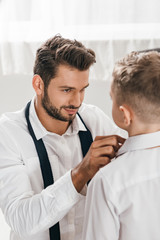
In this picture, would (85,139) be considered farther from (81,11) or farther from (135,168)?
(81,11)

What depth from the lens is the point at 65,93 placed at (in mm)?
1333

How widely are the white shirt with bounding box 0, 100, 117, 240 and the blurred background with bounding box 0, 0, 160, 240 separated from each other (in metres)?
0.63

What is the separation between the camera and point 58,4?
208cm

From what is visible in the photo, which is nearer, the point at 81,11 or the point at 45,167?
the point at 45,167

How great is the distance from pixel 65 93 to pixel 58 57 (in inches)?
5.7

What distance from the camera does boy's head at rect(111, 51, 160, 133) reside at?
85cm

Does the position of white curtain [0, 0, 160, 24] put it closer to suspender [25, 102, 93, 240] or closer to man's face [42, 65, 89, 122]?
man's face [42, 65, 89, 122]

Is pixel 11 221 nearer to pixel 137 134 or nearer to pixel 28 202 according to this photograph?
pixel 28 202

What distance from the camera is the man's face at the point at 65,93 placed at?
1316mm

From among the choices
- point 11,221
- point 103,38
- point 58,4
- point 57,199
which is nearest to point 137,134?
point 57,199

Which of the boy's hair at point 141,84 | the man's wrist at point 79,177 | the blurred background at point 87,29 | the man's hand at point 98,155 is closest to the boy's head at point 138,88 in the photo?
the boy's hair at point 141,84

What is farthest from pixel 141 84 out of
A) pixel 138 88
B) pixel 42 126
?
pixel 42 126

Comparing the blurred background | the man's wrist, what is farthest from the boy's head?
the blurred background

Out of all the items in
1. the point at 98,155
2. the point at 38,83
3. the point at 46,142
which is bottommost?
the point at 46,142
